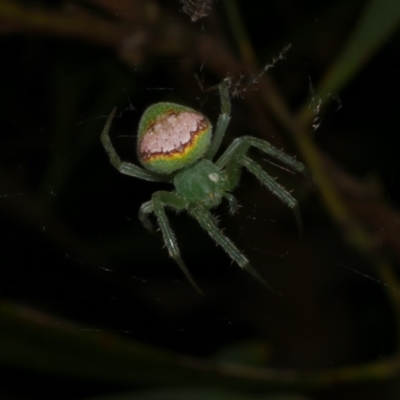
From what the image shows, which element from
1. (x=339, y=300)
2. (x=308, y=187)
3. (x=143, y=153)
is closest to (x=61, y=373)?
(x=143, y=153)

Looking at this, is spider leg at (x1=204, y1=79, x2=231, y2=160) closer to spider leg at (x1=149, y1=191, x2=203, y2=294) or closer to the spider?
the spider

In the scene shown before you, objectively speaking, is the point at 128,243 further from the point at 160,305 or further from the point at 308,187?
the point at 308,187

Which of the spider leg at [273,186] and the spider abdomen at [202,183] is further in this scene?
the spider abdomen at [202,183]

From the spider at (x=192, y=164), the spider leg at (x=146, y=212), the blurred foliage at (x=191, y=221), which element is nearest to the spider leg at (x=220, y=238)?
the spider at (x=192, y=164)

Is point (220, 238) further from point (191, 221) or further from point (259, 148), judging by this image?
point (191, 221)

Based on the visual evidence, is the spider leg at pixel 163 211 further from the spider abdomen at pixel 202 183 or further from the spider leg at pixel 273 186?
the spider leg at pixel 273 186

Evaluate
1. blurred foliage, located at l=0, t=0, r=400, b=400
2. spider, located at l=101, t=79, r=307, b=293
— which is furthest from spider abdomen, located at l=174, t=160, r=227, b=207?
blurred foliage, located at l=0, t=0, r=400, b=400
